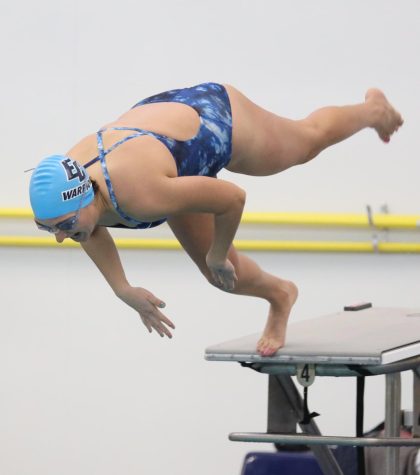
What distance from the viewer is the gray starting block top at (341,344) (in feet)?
9.46

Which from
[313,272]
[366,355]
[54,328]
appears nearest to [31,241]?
[54,328]

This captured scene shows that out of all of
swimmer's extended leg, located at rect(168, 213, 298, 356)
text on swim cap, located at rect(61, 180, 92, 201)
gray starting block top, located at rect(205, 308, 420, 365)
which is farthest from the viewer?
swimmer's extended leg, located at rect(168, 213, 298, 356)

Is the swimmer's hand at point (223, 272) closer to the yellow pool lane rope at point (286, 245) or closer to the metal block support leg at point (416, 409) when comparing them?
the metal block support leg at point (416, 409)

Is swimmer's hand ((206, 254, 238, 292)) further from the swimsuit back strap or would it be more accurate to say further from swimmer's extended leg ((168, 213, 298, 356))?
the swimsuit back strap

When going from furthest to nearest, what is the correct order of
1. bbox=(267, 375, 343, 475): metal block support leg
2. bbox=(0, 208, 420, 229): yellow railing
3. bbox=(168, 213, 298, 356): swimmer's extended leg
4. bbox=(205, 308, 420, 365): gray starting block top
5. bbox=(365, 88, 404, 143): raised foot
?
bbox=(0, 208, 420, 229): yellow railing
bbox=(365, 88, 404, 143): raised foot
bbox=(168, 213, 298, 356): swimmer's extended leg
bbox=(267, 375, 343, 475): metal block support leg
bbox=(205, 308, 420, 365): gray starting block top

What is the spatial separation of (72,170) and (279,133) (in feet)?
2.52

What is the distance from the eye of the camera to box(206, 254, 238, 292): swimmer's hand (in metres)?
3.05

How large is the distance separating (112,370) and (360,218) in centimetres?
130

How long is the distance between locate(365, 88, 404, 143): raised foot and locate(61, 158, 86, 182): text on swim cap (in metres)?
1.23

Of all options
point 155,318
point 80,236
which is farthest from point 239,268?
point 80,236

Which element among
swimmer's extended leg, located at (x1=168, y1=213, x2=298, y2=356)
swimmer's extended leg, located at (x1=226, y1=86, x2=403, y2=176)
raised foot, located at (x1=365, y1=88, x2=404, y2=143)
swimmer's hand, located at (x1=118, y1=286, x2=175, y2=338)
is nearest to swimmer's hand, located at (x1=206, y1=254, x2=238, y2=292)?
swimmer's extended leg, located at (x1=168, y1=213, x2=298, y2=356)

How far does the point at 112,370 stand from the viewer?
493 cm

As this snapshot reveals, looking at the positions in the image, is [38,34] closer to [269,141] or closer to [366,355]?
[269,141]

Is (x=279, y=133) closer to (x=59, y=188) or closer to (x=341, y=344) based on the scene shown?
(x=341, y=344)
